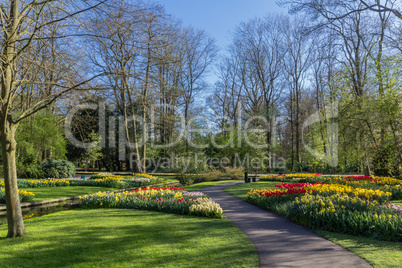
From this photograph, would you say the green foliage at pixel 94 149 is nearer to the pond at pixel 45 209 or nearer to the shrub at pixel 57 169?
the shrub at pixel 57 169

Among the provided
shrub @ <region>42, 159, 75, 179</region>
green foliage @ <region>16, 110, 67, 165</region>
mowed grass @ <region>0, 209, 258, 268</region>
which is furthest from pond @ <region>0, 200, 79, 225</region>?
green foliage @ <region>16, 110, 67, 165</region>

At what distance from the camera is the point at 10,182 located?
4965mm

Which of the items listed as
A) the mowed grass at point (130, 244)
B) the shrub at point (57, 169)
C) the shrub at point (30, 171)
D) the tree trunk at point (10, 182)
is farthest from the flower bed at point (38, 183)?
the tree trunk at point (10, 182)

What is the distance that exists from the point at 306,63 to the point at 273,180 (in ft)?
62.3

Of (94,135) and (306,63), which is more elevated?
(306,63)

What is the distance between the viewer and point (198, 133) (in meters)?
31.0

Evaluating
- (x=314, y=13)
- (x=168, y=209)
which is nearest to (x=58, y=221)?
(x=168, y=209)

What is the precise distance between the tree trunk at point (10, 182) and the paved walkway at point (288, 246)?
4.52 metres

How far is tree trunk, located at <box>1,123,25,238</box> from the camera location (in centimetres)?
496

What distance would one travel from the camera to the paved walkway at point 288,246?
409 cm

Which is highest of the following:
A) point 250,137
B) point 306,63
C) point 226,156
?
point 306,63

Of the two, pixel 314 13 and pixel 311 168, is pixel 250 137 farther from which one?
pixel 314 13

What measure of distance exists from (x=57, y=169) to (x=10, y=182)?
1717cm

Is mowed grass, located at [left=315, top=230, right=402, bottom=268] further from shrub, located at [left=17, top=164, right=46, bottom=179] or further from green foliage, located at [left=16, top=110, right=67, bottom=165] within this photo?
shrub, located at [left=17, top=164, right=46, bottom=179]
